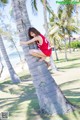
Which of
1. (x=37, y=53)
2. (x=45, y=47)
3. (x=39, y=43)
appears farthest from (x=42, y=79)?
(x=39, y=43)

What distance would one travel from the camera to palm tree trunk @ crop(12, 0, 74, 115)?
375 inches

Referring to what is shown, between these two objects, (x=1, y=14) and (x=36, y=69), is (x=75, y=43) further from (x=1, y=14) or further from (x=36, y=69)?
(x=36, y=69)

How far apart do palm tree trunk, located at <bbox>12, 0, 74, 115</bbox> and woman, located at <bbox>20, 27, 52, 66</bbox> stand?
0.19m

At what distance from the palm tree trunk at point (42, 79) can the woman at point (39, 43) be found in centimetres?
19

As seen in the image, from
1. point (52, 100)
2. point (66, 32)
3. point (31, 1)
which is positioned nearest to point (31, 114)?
point (52, 100)

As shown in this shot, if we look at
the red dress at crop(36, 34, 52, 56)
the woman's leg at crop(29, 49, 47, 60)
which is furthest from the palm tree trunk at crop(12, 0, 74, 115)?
the red dress at crop(36, 34, 52, 56)

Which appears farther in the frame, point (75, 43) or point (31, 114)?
point (75, 43)

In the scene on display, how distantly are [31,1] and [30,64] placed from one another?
61.2ft

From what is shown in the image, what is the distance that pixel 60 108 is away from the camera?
978 cm

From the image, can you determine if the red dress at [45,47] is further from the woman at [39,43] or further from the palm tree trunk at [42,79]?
the palm tree trunk at [42,79]

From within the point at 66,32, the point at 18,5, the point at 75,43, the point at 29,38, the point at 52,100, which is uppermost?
the point at 18,5

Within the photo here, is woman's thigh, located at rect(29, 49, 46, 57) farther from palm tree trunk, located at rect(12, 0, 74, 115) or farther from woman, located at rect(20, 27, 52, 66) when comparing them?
palm tree trunk, located at rect(12, 0, 74, 115)

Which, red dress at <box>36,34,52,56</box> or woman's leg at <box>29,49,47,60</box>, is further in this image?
woman's leg at <box>29,49,47,60</box>

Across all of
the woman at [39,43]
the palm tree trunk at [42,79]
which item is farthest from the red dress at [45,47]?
the palm tree trunk at [42,79]
